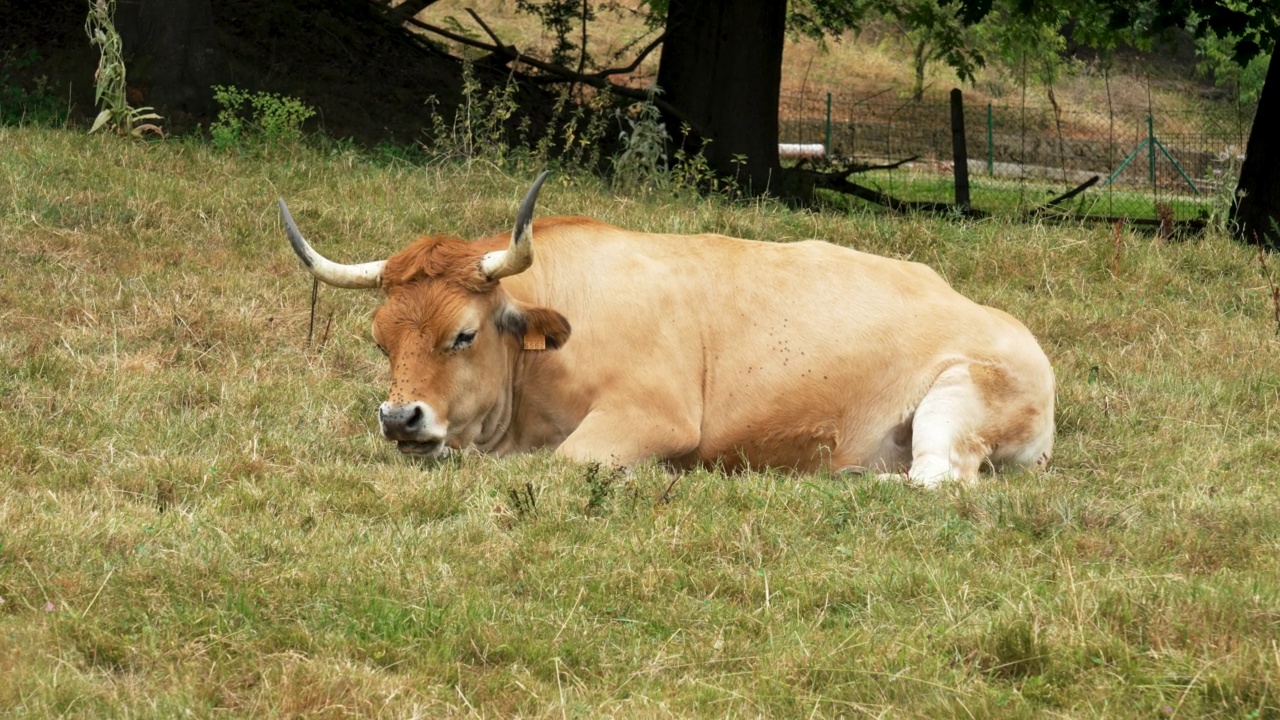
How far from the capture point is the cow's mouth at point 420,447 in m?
6.95

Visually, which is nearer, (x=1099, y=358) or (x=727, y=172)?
(x=1099, y=358)

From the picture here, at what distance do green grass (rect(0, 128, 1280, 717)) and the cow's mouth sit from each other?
0.33 ft

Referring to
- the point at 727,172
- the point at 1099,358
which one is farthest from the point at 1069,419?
the point at 727,172

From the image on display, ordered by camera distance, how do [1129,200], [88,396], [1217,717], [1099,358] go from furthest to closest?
1. [1129,200]
2. [1099,358]
3. [88,396]
4. [1217,717]

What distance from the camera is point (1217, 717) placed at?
3.98 metres

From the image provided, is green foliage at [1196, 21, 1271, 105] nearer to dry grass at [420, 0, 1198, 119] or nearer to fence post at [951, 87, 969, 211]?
dry grass at [420, 0, 1198, 119]

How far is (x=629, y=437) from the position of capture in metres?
7.06

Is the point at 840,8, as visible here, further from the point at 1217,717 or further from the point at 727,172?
the point at 1217,717

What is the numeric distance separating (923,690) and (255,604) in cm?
200

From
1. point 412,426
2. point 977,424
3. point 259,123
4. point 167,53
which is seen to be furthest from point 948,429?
point 167,53

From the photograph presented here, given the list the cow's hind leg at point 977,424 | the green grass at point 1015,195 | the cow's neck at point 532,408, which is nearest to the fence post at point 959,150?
the green grass at point 1015,195

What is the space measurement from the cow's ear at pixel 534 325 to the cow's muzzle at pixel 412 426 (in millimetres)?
625

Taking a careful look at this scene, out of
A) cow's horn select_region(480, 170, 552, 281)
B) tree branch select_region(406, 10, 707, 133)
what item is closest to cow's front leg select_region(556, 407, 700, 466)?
cow's horn select_region(480, 170, 552, 281)

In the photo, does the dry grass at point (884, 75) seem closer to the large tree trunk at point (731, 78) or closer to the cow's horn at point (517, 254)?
the large tree trunk at point (731, 78)
